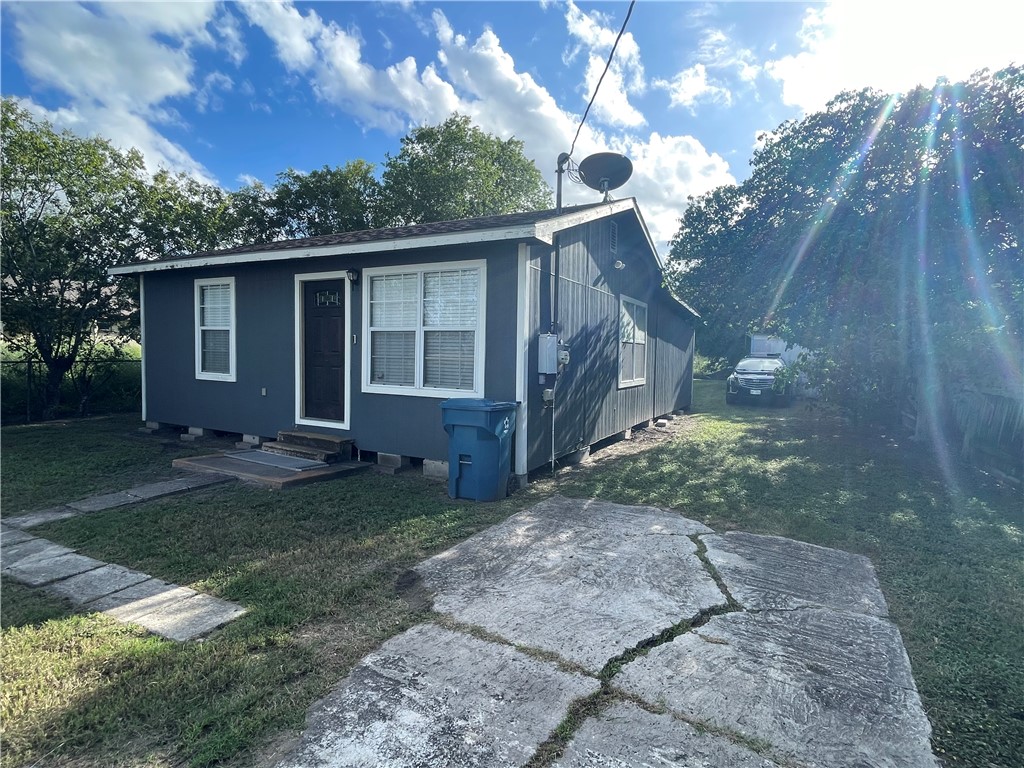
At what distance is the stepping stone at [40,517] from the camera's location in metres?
4.58

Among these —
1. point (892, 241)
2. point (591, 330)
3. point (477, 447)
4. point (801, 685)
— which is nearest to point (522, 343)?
point (477, 447)

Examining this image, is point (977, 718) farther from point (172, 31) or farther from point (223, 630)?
point (172, 31)

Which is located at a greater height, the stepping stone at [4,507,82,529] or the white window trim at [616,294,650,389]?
the white window trim at [616,294,650,389]

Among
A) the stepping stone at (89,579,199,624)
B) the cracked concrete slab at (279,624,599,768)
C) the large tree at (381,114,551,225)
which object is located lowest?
the stepping stone at (89,579,199,624)

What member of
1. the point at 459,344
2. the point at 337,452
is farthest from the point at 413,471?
the point at 459,344

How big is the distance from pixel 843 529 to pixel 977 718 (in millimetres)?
2775

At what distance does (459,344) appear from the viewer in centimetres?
612

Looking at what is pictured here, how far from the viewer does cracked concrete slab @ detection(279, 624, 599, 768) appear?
6.36 feet

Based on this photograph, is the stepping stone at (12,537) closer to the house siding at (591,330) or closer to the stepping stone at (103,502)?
the stepping stone at (103,502)

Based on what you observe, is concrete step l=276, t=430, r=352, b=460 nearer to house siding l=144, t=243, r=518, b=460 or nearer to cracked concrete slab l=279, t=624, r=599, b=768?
house siding l=144, t=243, r=518, b=460

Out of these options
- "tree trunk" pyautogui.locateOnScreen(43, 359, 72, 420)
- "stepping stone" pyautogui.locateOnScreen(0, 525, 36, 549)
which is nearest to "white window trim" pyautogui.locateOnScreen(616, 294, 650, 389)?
"stepping stone" pyautogui.locateOnScreen(0, 525, 36, 549)

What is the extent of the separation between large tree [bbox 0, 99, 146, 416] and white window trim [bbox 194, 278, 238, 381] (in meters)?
4.76

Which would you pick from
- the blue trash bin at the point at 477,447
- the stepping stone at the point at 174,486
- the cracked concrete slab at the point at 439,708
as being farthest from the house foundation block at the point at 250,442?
the cracked concrete slab at the point at 439,708

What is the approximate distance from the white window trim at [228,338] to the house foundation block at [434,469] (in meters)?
3.67
